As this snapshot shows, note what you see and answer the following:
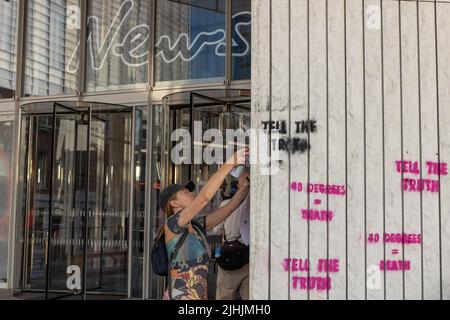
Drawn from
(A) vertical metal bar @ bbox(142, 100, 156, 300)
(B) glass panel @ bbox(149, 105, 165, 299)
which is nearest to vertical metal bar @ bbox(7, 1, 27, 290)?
(A) vertical metal bar @ bbox(142, 100, 156, 300)

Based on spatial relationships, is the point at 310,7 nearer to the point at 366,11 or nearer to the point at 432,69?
the point at 366,11

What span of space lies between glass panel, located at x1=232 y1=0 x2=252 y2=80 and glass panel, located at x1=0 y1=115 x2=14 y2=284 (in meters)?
3.45

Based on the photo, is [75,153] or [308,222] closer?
[308,222]

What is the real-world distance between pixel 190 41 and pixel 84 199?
8.11ft

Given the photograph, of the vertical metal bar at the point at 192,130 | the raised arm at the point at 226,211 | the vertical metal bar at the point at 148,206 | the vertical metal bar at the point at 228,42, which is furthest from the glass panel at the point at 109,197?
the raised arm at the point at 226,211

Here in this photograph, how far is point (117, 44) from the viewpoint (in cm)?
791

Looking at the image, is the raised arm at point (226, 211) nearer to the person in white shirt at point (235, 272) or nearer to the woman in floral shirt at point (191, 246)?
the person in white shirt at point (235, 272)

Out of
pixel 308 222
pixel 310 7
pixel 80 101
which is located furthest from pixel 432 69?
pixel 80 101

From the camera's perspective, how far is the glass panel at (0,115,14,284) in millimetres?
8156

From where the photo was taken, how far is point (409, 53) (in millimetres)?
3311

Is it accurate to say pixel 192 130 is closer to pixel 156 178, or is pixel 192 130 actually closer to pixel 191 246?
pixel 156 178

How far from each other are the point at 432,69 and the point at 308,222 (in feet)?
3.69

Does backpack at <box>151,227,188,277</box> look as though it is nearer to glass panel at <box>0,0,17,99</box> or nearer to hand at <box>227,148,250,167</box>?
hand at <box>227,148,250,167</box>

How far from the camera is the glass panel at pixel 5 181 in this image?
8156 millimetres
